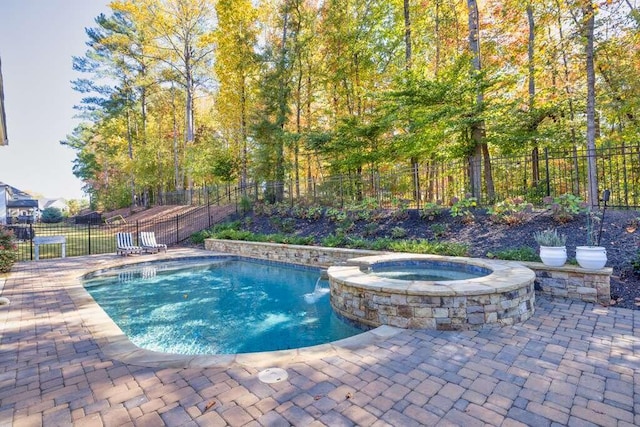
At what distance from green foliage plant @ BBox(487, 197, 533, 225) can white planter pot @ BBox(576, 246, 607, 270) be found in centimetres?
243

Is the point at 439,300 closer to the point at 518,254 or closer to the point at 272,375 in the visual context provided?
the point at 272,375

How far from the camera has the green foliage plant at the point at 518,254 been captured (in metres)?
5.19

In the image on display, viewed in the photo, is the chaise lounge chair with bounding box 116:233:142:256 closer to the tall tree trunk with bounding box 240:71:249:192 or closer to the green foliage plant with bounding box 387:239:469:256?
the tall tree trunk with bounding box 240:71:249:192

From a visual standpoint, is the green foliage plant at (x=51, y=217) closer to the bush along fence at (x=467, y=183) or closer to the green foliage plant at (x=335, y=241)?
the bush along fence at (x=467, y=183)

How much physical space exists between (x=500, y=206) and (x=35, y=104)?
28.4m

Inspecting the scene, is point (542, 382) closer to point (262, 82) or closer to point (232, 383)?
point (232, 383)

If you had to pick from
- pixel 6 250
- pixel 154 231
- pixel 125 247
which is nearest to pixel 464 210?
pixel 125 247

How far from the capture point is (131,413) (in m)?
2.04

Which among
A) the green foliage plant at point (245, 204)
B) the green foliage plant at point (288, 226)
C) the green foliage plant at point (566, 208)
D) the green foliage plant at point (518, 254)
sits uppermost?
the green foliage plant at point (245, 204)

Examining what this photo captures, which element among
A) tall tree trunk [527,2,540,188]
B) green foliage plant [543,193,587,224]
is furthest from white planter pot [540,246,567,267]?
tall tree trunk [527,2,540,188]

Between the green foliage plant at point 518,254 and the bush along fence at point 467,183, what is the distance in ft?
8.73

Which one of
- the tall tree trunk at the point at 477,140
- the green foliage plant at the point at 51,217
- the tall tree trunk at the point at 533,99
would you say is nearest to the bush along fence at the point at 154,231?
the tall tree trunk at the point at 477,140

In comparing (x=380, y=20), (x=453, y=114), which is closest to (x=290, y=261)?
(x=453, y=114)

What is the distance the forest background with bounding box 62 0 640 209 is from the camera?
8.55 metres
